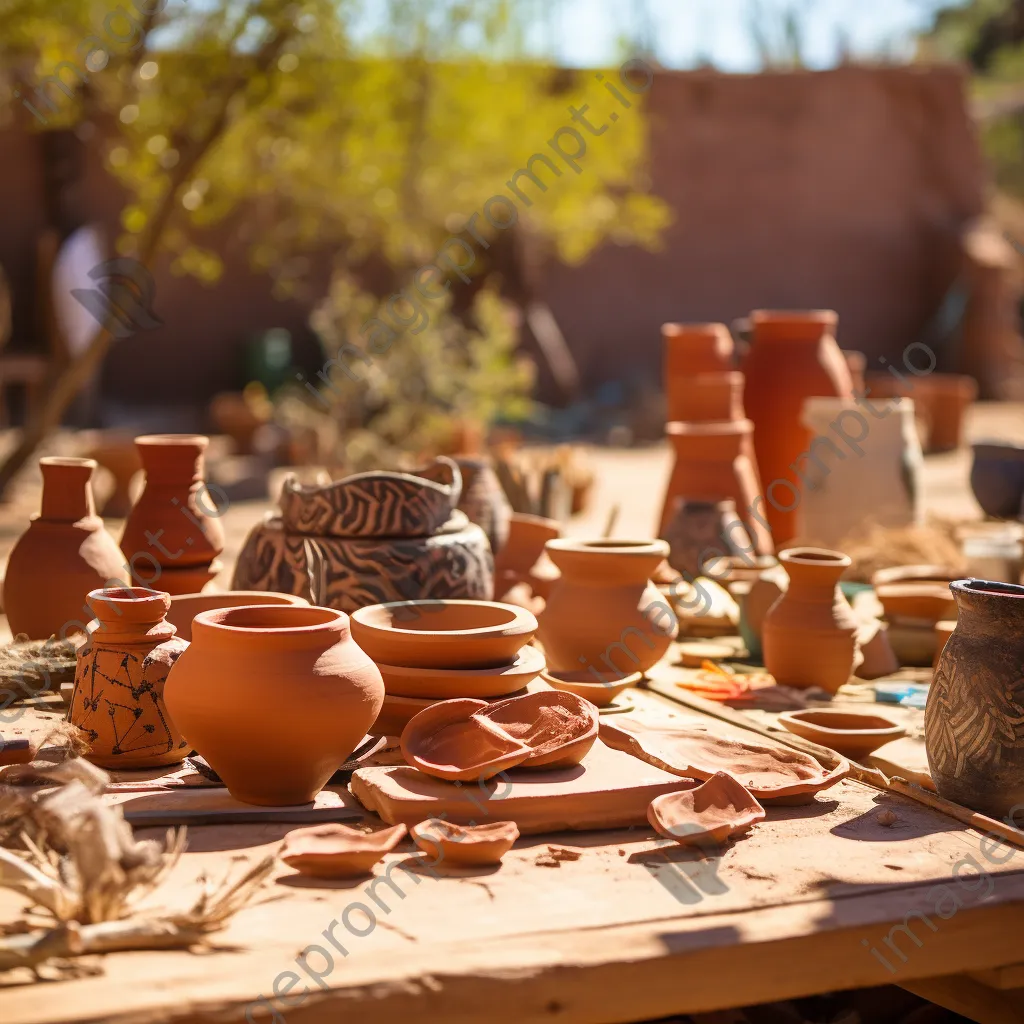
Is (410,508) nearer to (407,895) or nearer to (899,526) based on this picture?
(407,895)

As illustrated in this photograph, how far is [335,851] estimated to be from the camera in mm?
2125

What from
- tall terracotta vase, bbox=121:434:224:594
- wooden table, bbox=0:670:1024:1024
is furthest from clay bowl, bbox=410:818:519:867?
tall terracotta vase, bbox=121:434:224:594

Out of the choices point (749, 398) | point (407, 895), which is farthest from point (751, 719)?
point (749, 398)

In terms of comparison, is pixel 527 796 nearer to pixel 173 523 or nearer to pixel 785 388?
pixel 173 523

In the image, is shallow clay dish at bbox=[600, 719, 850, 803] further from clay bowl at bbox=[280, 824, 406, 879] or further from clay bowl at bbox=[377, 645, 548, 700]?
clay bowl at bbox=[280, 824, 406, 879]

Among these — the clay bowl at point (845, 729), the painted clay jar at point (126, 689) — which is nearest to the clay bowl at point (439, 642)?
the painted clay jar at point (126, 689)

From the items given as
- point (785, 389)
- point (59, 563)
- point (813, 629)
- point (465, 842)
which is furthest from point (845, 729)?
point (785, 389)

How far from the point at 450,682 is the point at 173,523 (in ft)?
3.98

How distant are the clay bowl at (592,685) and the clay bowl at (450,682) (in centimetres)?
36

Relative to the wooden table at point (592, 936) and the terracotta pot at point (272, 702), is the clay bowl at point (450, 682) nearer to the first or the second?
the terracotta pot at point (272, 702)

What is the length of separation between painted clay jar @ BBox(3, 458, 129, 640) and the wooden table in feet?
3.96

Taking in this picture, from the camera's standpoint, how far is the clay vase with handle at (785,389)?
18.2ft

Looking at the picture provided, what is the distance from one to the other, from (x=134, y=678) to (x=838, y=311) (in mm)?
14405

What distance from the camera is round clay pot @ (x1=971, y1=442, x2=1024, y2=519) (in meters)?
5.08
